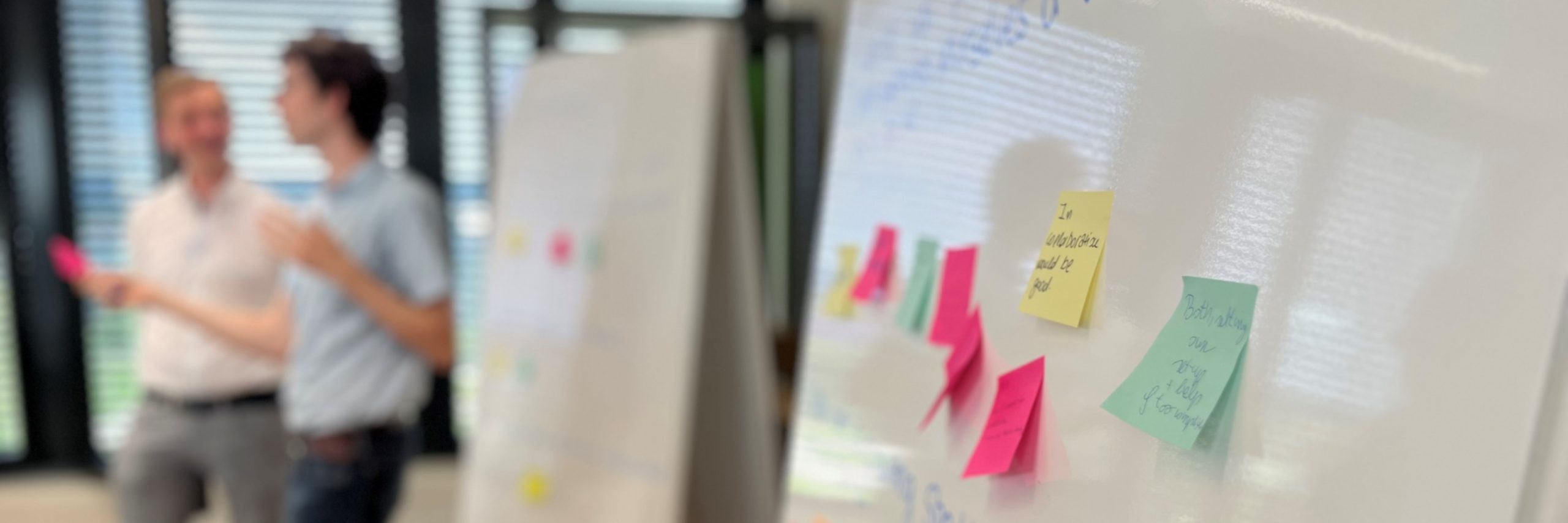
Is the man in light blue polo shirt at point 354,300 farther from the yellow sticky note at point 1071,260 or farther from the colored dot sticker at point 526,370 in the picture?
the yellow sticky note at point 1071,260

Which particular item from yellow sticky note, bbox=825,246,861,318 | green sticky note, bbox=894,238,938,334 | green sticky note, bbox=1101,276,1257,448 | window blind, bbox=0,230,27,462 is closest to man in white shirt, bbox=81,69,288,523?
window blind, bbox=0,230,27,462

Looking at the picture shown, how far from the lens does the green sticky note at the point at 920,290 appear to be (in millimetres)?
1013

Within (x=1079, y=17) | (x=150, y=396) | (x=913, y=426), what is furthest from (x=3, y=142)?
(x=1079, y=17)

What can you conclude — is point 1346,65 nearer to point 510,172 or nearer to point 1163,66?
point 1163,66

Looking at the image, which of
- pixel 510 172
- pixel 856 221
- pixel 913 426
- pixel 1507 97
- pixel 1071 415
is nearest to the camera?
pixel 1507 97

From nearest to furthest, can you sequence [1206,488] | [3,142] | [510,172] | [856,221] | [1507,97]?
[1507,97] → [1206,488] → [856,221] → [510,172] → [3,142]

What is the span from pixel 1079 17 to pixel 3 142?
10.4 feet

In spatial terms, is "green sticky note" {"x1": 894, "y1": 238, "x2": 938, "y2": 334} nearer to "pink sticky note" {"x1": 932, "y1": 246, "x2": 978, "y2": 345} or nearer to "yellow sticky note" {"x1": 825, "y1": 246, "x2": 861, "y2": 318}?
"pink sticky note" {"x1": 932, "y1": 246, "x2": 978, "y2": 345}

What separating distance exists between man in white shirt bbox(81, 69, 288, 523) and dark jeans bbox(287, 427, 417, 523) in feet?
1.02

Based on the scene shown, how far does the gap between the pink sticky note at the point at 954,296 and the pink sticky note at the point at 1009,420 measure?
10 cm

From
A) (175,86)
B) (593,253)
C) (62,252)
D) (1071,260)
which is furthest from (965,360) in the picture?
(62,252)

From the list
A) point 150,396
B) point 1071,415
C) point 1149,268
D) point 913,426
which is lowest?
point 150,396

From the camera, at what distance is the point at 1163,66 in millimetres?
676

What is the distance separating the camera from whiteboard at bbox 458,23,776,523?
5.59 ft
